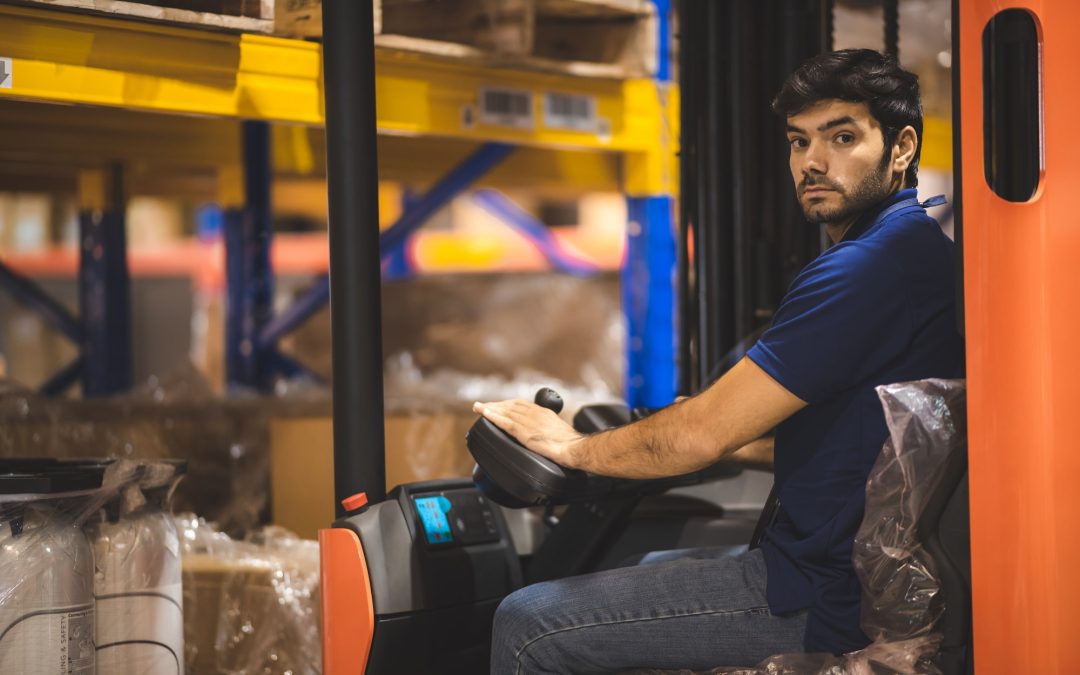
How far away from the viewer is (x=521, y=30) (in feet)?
10.4

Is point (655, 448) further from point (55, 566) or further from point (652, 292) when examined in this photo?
point (652, 292)

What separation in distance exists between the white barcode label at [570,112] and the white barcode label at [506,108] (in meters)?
0.08

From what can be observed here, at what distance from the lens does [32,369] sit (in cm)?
854

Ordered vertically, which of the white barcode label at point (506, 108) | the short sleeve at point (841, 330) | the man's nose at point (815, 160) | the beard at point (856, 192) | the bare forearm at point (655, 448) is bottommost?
the bare forearm at point (655, 448)

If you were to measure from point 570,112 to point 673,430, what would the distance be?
1770 millimetres

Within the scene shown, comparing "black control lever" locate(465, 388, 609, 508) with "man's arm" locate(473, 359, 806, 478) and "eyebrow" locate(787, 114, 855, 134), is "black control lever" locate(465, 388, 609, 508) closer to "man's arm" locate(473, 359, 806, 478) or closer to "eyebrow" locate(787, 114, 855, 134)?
"man's arm" locate(473, 359, 806, 478)

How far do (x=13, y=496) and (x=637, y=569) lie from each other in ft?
3.84

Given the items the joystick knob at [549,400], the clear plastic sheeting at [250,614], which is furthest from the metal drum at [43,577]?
the joystick knob at [549,400]

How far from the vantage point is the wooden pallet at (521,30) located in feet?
9.53

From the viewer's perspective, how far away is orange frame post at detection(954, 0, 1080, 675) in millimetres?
1574

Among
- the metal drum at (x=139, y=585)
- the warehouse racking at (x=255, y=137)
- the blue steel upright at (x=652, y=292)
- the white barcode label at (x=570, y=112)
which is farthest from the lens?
the blue steel upright at (x=652, y=292)

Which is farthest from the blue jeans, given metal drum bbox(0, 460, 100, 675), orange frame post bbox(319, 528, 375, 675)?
metal drum bbox(0, 460, 100, 675)

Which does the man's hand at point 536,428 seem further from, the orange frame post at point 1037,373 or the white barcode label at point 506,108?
the white barcode label at point 506,108

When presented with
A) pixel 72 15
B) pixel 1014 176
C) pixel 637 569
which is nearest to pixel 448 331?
pixel 72 15
